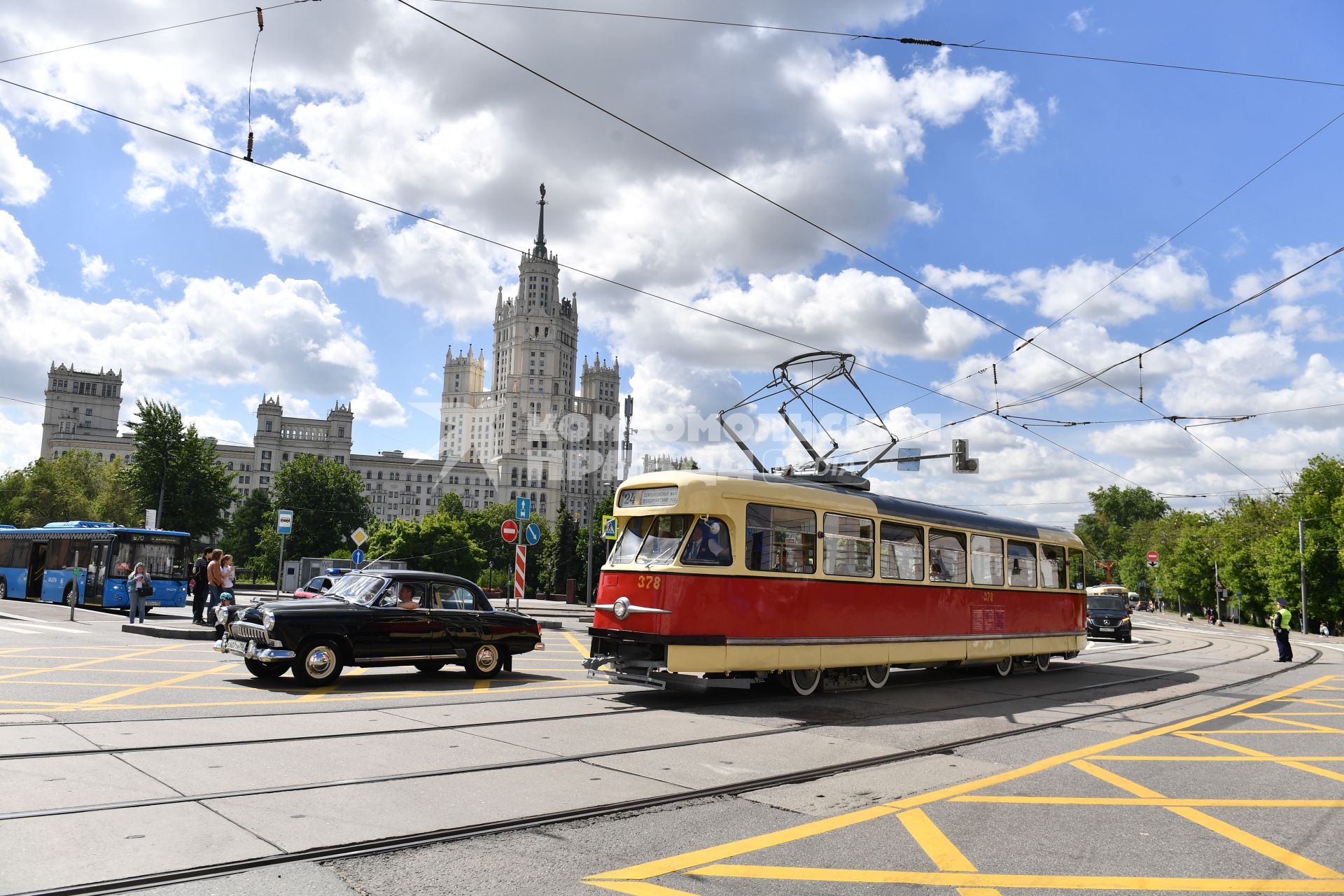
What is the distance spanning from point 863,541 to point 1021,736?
414 centimetres

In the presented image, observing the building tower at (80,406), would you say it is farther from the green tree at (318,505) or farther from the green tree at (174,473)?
the green tree at (174,473)

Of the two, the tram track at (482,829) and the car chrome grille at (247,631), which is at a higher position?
the car chrome grille at (247,631)

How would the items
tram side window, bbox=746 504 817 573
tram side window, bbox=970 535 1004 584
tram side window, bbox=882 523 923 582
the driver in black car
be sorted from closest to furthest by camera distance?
tram side window, bbox=746 504 817 573, the driver in black car, tram side window, bbox=882 523 923 582, tram side window, bbox=970 535 1004 584

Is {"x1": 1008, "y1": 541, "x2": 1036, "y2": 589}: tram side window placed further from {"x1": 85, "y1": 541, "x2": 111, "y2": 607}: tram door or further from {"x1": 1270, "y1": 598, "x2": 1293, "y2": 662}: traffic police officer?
{"x1": 85, "y1": 541, "x2": 111, "y2": 607}: tram door

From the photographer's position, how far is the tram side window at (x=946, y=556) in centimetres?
1536

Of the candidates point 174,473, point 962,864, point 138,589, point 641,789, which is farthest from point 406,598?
point 174,473

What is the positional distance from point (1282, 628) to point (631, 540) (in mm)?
18797

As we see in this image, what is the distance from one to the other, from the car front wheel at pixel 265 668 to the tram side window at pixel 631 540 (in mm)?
4702

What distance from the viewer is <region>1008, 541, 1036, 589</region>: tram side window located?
1772cm

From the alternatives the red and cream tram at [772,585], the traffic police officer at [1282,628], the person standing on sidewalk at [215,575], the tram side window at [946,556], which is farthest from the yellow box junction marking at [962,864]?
the traffic police officer at [1282,628]

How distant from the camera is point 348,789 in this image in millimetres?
6582

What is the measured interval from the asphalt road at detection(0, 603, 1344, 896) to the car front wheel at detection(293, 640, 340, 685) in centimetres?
28

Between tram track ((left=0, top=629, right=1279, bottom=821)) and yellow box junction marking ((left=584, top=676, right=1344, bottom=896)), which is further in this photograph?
tram track ((left=0, top=629, right=1279, bottom=821))

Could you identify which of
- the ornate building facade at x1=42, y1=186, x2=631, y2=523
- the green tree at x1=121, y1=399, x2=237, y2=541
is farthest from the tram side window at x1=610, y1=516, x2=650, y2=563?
the ornate building facade at x1=42, y1=186, x2=631, y2=523
